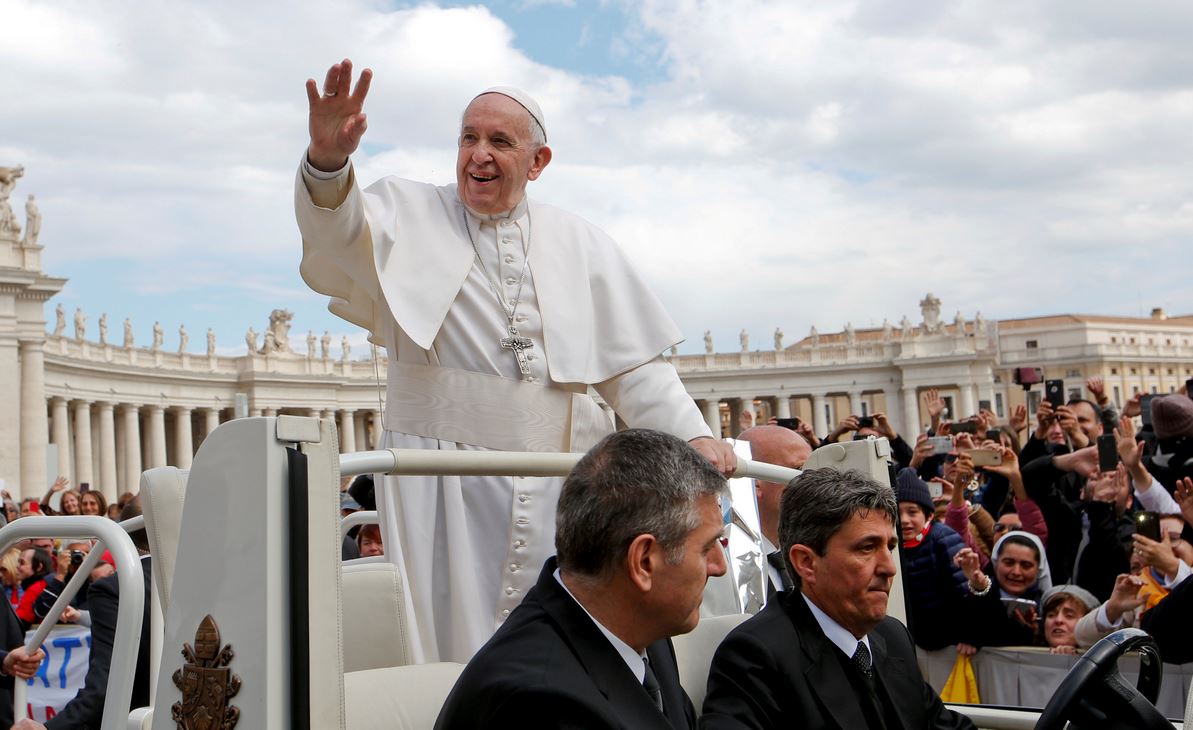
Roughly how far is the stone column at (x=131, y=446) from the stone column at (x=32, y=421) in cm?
1384

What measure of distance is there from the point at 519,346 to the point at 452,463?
57.3 inches

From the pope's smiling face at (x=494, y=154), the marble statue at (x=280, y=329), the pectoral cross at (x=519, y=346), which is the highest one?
→ the marble statue at (x=280, y=329)

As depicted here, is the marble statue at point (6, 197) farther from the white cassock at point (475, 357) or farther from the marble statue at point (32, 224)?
the white cassock at point (475, 357)

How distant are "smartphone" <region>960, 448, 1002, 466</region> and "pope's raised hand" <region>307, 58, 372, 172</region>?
6.76 meters

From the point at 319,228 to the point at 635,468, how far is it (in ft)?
5.76

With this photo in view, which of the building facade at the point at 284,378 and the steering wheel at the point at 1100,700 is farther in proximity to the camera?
the building facade at the point at 284,378

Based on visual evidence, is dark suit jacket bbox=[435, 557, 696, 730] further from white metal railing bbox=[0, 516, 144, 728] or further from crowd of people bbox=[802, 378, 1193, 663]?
crowd of people bbox=[802, 378, 1193, 663]

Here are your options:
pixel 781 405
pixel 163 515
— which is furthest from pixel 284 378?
pixel 163 515

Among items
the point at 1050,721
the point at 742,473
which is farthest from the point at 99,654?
the point at 1050,721

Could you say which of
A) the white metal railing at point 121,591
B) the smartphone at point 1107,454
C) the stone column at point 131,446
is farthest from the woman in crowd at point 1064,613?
the stone column at point 131,446

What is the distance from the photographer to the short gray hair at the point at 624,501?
2398 millimetres

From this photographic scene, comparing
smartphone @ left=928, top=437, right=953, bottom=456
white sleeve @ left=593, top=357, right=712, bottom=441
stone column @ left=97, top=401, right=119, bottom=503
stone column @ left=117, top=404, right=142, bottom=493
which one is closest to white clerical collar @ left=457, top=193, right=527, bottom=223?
white sleeve @ left=593, top=357, right=712, bottom=441

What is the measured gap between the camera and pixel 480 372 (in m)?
4.07

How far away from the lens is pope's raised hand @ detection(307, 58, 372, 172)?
3.36 meters
